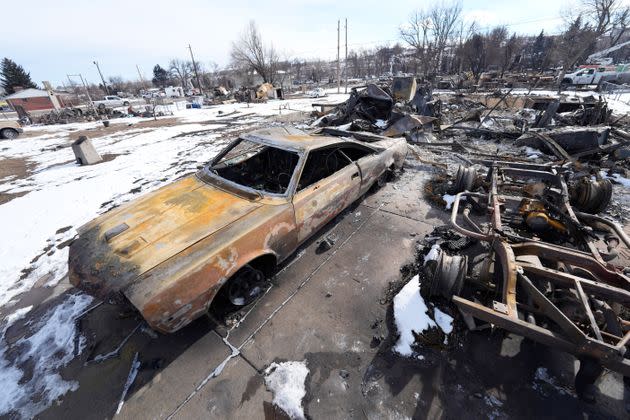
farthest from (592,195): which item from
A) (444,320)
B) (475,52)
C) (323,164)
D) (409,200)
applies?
(475,52)

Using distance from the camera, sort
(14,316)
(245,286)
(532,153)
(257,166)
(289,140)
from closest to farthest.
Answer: (245,286) → (14,316) → (289,140) → (257,166) → (532,153)

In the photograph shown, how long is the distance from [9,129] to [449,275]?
845 inches

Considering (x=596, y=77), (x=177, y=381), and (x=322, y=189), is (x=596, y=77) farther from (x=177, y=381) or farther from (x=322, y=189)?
(x=177, y=381)

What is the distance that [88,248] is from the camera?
2.48 metres

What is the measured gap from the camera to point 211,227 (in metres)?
2.49

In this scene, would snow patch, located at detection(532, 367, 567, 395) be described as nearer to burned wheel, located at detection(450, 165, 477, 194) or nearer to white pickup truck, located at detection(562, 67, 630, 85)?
burned wheel, located at detection(450, 165, 477, 194)

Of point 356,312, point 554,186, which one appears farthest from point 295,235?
point 554,186

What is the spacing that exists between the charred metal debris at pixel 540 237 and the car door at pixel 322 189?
52.9 inches

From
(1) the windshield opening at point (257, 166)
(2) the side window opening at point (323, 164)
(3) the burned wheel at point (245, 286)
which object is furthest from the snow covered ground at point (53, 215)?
(2) the side window opening at point (323, 164)

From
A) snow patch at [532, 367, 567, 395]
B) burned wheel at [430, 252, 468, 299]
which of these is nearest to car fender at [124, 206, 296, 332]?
burned wheel at [430, 252, 468, 299]

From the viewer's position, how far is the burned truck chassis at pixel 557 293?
174 cm

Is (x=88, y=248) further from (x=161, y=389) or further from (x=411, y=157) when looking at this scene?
(x=411, y=157)

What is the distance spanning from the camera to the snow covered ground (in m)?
2.38

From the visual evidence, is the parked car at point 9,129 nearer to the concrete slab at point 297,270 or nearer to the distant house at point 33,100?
the concrete slab at point 297,270
